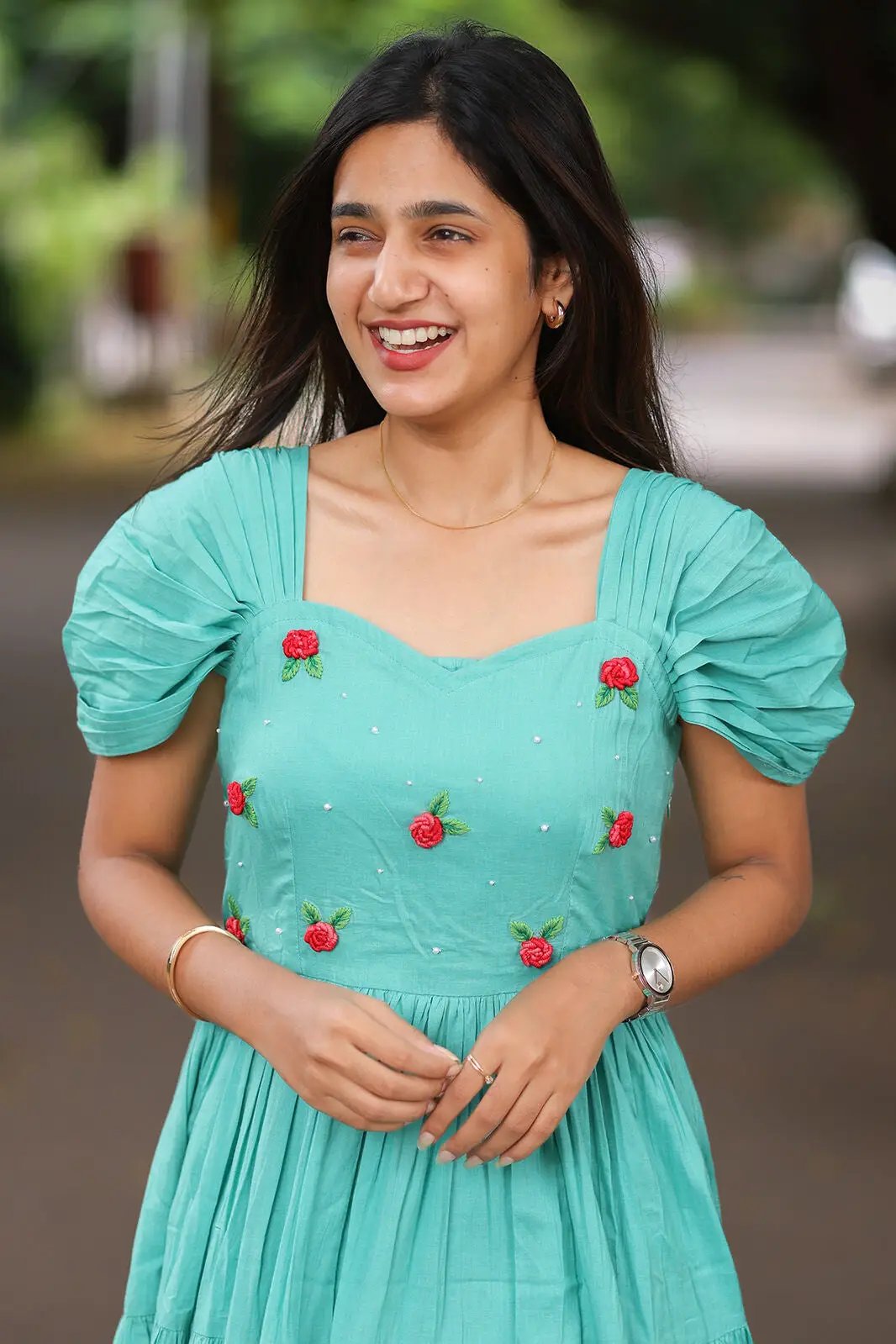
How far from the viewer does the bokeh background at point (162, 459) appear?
4637 mm

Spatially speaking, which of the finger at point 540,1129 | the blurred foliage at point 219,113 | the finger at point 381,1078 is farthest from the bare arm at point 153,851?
the blurred foliage at point 219,113

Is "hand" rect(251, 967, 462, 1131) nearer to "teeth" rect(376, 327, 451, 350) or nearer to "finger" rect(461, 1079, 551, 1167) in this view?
"finger" rect(461, 1079, 551, 1167)

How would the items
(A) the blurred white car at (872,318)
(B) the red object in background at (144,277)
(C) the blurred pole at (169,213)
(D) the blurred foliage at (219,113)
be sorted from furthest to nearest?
1. (A) the blurred white car at (872,318)
2. (B) the red object in background at (144,277)
3. (C) the blurred pole at (169,213)
4. (D) the blurred foliage at (219,113)

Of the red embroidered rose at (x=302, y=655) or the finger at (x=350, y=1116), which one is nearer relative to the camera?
the finger at (x=350, y=1116)

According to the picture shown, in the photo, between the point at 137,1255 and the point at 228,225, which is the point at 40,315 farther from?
the point at 137,1255

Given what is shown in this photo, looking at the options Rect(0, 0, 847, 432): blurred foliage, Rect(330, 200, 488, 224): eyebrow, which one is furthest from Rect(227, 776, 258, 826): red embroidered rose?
Rect(0, 0, 847, 432): blurred foliage

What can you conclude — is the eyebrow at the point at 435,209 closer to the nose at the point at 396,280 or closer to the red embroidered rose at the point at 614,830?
the nose at the point at 396,280

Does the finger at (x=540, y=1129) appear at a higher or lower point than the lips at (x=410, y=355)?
lower

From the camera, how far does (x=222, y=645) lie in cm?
215

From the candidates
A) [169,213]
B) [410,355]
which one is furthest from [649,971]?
[169,213]

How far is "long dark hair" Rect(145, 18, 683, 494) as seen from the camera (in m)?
2.08

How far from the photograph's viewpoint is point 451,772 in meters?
2.01

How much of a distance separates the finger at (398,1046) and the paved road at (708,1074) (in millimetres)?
430

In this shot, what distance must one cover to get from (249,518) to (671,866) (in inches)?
210
